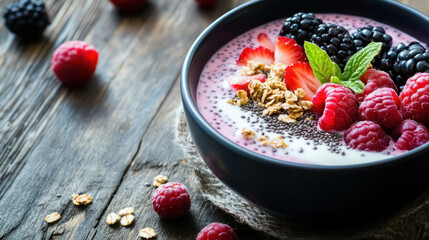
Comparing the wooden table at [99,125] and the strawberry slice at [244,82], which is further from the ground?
the strawberry slice at [244,82]

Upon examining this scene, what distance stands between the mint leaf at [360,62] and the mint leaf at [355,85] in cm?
2

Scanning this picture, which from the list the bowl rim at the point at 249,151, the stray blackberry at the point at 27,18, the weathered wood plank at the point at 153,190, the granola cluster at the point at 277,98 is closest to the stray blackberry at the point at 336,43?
the granola cluster at the point at 277,98

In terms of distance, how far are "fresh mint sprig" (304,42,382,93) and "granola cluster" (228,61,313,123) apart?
0.25 feet

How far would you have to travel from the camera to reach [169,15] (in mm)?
2248

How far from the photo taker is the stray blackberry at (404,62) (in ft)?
4.50

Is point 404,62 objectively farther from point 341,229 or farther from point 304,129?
point 341,229

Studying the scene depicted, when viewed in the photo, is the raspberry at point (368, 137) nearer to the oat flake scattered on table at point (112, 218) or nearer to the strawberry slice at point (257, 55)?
the strawberry slice at point (257, 55)

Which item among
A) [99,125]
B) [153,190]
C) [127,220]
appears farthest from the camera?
[99,125]

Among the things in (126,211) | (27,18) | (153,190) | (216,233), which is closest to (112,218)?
(126,211)

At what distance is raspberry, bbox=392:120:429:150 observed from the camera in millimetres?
1231

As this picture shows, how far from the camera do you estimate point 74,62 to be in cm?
190

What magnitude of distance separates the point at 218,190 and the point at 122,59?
2.53ft

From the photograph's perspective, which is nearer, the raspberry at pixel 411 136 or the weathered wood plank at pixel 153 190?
the raspberry at pixel 411 136

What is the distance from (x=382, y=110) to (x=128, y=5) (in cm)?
131
